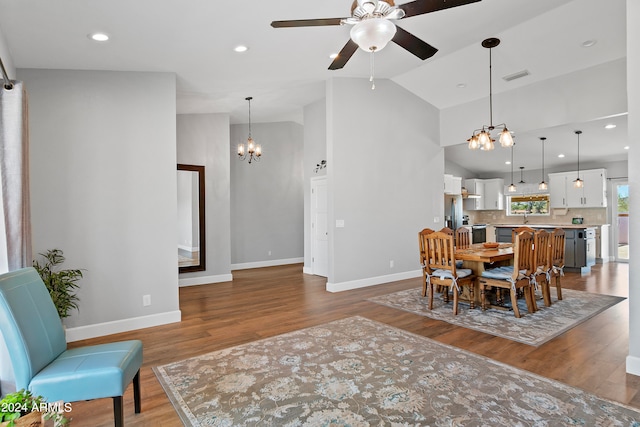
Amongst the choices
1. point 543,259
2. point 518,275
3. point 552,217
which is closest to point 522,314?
point 518,275

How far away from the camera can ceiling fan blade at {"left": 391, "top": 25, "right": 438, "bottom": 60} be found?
2.66 meters

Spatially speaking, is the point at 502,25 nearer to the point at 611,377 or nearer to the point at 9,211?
the point at 611,377

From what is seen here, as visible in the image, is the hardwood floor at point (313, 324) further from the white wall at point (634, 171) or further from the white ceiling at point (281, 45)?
the white ceiling at point (281, 45)

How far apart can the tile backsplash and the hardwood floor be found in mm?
3162

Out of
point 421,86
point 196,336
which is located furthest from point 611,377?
point 421,86

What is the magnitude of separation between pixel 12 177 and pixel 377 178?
4992 millimetres

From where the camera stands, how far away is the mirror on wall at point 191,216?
641cm

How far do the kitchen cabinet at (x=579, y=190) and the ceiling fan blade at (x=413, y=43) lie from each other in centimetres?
789

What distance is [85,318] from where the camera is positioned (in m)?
3.84

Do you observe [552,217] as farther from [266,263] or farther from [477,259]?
[266,263]

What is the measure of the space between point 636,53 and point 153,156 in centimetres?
458

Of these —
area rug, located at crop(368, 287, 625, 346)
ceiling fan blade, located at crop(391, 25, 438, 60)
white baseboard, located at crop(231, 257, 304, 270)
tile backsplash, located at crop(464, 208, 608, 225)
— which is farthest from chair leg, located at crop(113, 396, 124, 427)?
tile backsplash, located at crop(464, 208, 608, 225)

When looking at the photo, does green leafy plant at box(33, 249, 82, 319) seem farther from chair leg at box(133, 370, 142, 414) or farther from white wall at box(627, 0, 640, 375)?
white wall at box(627, 0, 640, 375)

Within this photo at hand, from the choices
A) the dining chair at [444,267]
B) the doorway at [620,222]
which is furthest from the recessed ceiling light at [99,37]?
the doorway at [620,222]
